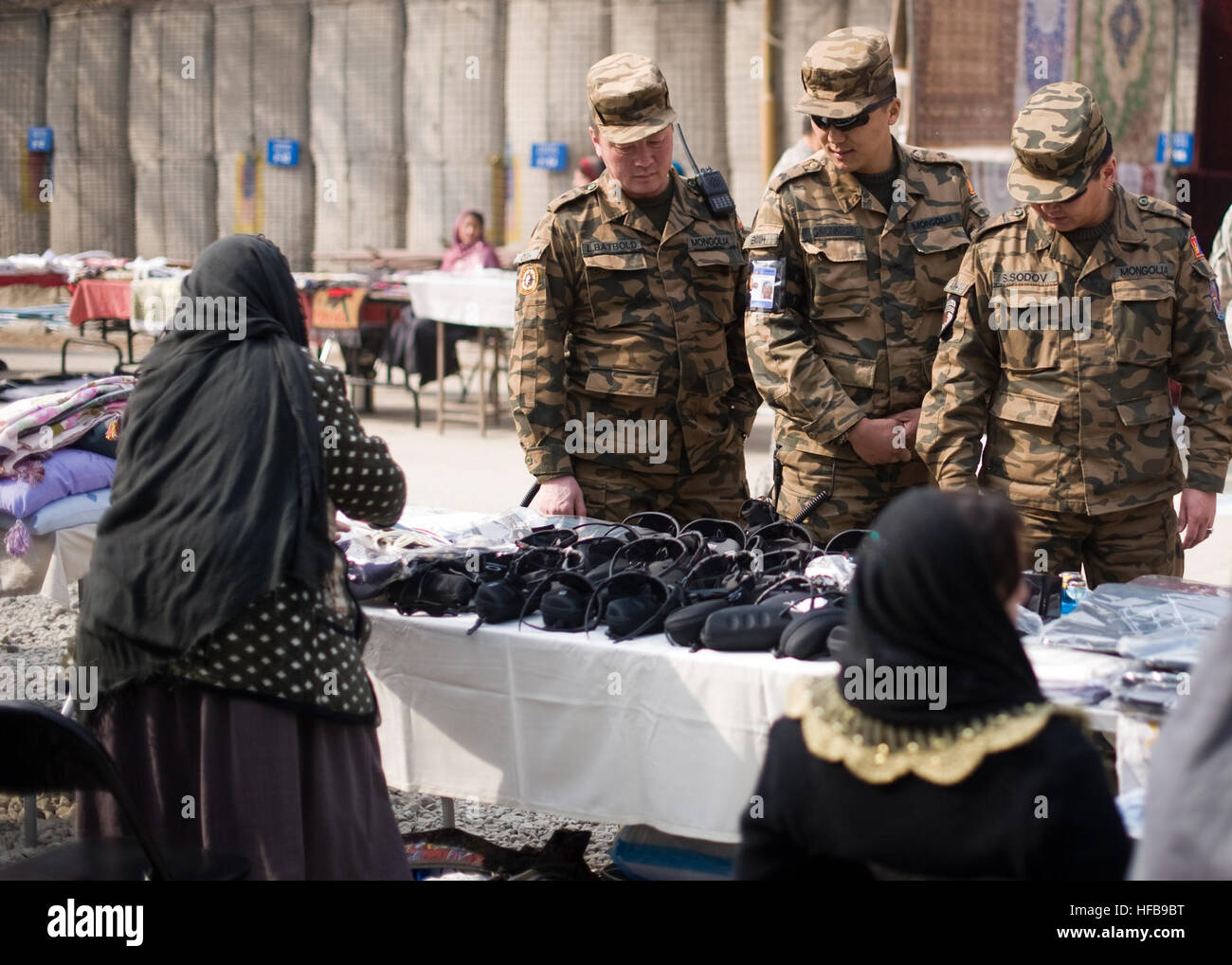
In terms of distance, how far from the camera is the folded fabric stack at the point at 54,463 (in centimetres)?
428

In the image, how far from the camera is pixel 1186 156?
7.79 metres

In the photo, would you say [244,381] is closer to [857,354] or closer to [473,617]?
[473,617]

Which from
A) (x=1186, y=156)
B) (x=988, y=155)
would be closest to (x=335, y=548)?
(x=988, y=155)

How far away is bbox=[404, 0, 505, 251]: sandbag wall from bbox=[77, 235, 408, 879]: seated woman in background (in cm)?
950

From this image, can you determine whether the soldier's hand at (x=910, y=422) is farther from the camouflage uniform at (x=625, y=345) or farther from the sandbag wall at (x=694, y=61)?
the sandbag wall at (x=694, y=61)

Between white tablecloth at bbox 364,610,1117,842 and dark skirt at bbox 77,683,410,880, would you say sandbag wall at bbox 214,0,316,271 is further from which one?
dark skirt at bbox 77,683,410,880

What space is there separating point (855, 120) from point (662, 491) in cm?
117

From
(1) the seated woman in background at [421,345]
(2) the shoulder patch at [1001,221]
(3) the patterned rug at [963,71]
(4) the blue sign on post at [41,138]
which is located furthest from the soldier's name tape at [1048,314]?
(4) the blue sign on post at [41,138]

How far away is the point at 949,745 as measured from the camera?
165 centimetres

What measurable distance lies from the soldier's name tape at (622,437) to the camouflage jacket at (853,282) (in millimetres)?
337

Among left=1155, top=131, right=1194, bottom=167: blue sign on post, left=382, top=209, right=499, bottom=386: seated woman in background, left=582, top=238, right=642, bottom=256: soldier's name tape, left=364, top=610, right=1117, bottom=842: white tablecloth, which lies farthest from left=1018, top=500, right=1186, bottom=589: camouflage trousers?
left=382, top=209, right=499, bottom=386: seated woman in background

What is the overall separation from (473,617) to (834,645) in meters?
0.91
